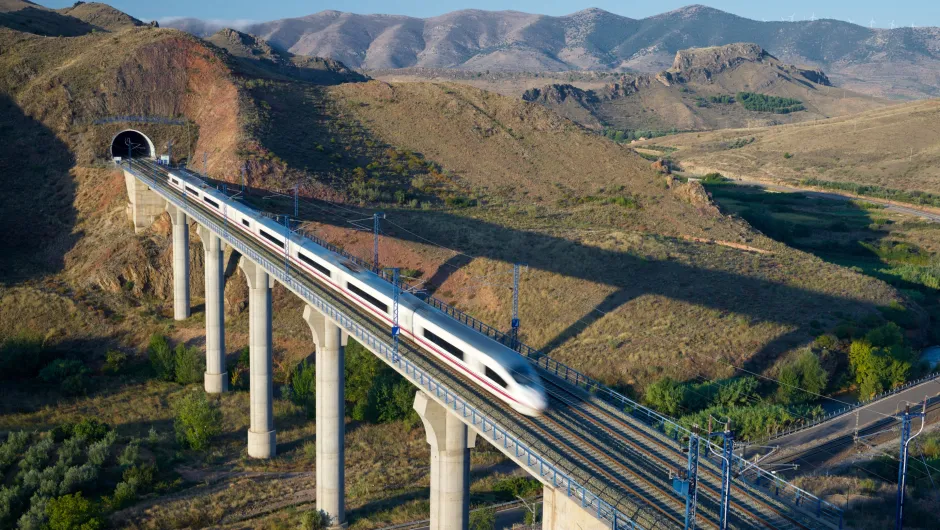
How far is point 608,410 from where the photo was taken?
26.4 m

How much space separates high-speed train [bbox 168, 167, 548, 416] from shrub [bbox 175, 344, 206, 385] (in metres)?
10.2

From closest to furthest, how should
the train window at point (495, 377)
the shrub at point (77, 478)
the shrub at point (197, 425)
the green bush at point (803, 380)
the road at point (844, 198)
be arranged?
1. the train window at point (495, 377)
2. the shrub at point (77, 478)
3. the shrub at point (197, 425)
4. the green bush at point (803, 380)
5. the road at point (844, 198)

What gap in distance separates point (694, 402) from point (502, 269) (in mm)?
19960

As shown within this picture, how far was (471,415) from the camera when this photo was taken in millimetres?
24266

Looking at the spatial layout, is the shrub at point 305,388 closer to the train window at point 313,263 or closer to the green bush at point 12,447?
the train window at point 313,263

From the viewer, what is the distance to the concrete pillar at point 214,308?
50188mm

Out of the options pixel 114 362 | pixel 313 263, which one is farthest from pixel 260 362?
pixel 114 362

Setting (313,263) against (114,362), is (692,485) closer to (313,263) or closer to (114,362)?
(313,263)

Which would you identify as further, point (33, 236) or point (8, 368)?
point (33, 236)

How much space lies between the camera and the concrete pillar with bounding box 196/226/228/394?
50188mm

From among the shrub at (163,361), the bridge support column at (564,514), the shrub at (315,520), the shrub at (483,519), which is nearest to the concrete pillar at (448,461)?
the bridge support column at (564,514)

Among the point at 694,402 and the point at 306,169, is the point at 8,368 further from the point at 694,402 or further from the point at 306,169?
the point at 694,402

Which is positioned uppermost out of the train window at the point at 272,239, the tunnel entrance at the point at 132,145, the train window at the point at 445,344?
the tunnel entrance at the point at 132,145

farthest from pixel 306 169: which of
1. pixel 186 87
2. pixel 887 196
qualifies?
pixel 887 196
